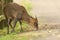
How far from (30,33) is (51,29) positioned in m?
1.19

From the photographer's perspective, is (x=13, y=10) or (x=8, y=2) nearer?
(x=13, y=10)

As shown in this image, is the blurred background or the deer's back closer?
the blurred background

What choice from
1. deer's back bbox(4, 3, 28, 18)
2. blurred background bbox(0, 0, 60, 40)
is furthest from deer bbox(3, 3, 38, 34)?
blurred background bbox(0, 0, 60, 40)

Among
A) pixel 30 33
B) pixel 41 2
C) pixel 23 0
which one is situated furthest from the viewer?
pixel 41 2

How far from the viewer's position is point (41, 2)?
1942cm

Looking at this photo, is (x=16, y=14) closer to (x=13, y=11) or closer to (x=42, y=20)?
(x=13, y=11)

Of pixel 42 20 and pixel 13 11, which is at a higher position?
pixel 13 11

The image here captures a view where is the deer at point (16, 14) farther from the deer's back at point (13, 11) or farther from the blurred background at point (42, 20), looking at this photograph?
the blurred background at point (42, 20)

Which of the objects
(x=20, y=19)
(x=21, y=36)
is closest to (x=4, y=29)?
(x=20, y=19)

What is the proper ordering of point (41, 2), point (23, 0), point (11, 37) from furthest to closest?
1. point (41, 2)
2. point (23, 0)
3. point (11, 37)

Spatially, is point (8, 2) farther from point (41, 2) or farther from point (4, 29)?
point (41, 2)

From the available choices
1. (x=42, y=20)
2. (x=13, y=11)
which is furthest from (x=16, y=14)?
(x=42, y=20)

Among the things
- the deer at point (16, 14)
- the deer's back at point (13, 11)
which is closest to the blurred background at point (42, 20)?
the deer at point (16, 14)

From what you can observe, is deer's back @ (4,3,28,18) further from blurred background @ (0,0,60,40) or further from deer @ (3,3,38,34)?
blurred background @ (0,0,60,40)
